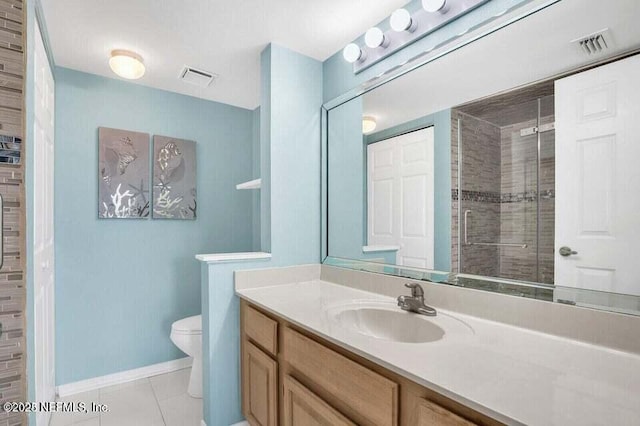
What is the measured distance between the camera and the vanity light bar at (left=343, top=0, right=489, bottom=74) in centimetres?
132

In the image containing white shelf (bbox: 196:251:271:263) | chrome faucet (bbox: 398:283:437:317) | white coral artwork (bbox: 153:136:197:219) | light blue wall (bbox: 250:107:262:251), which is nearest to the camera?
chrome faucet (bbox: 398:283:437:317)

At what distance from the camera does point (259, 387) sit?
152cm

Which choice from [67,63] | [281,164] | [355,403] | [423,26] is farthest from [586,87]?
[67,63]

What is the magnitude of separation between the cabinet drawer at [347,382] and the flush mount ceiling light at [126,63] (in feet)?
6.36

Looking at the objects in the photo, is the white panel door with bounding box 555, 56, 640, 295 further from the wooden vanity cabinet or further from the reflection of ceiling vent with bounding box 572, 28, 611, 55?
the wooden vanity cabinet

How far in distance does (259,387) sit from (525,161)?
1.54 meters

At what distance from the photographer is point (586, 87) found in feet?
3.27

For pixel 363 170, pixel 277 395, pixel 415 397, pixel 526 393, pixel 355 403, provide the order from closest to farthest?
1. pixel 526 393
2. pixel 415 397
3. pixel 355 403
4. pixel 277 395
5. pixel 363 170

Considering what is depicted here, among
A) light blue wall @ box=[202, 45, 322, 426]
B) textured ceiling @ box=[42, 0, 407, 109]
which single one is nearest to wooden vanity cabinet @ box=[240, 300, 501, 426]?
light blue wall @ box=[202, 45, 322, 426]

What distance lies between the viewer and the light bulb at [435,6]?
52.1 inches

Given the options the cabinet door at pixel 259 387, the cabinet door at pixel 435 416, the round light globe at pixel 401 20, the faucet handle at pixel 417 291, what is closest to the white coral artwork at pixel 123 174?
the cabinet door at pixel 259 387

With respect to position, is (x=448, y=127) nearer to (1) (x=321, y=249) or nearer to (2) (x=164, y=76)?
(1) (x=321, y=249)

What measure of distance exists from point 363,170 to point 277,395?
48.6 inches

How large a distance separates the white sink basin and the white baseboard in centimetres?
186
